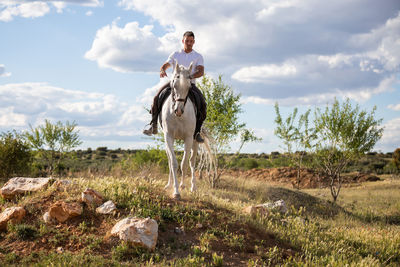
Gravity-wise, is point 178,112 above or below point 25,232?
above

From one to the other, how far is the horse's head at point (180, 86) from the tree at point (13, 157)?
1425cm

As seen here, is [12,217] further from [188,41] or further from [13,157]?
[13,157]

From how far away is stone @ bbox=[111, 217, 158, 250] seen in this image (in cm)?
675

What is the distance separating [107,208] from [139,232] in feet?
4.94

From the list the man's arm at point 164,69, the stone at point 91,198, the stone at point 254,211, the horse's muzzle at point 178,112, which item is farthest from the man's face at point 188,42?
the stone at point 254,211

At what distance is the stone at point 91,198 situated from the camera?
823 centimetres

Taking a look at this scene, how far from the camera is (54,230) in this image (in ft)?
24.8

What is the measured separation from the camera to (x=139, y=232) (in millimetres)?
6836

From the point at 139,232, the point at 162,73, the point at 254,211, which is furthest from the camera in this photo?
the point at 162,73

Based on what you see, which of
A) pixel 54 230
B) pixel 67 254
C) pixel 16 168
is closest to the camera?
pixel 67 254

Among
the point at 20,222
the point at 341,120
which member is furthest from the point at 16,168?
the point at 341,120

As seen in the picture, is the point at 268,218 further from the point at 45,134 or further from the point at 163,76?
the point at 45,134

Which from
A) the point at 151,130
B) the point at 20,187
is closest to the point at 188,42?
the point at 151,130

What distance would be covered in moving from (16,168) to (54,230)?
13232 millimetres
